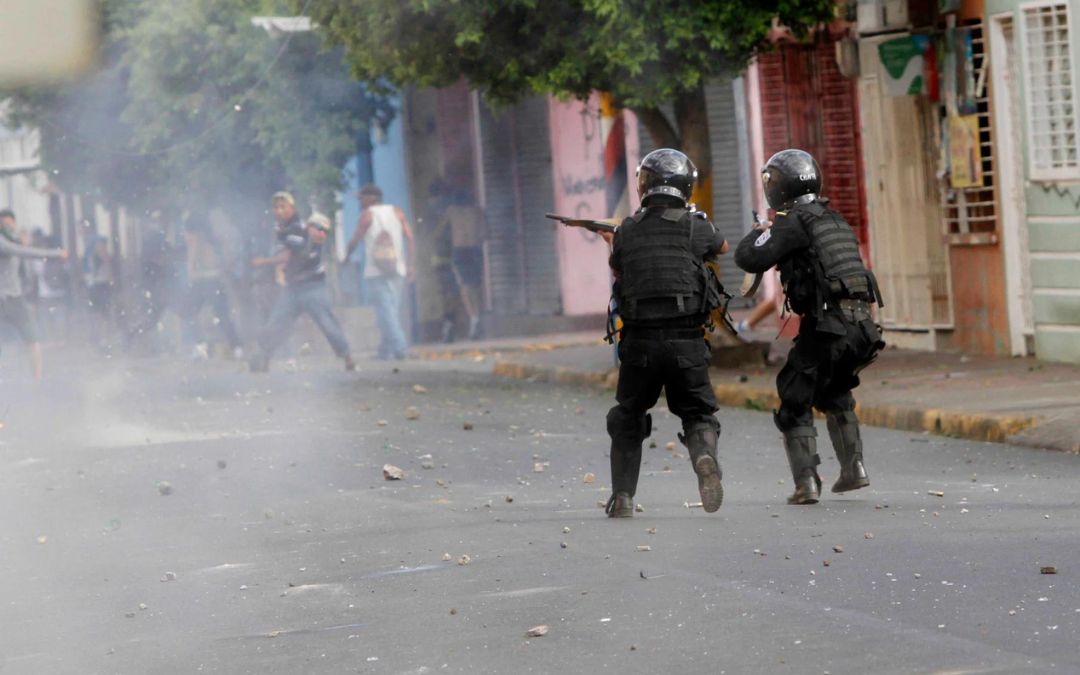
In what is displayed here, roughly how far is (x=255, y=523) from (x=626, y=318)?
2.07 metres

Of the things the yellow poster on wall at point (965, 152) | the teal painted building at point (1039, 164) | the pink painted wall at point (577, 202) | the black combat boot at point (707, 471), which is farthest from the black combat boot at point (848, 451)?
the pink painted wall at point (577, 202)

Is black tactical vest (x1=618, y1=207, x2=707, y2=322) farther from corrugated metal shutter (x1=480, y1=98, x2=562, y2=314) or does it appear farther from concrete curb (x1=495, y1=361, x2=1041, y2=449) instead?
corrugated metal shutter (x1=480, y1=98, x2=562, y2=314)

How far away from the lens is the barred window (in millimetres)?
16078

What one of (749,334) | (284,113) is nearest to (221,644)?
(749,334)

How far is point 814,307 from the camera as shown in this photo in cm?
960

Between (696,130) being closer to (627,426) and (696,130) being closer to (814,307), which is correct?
(814,307)

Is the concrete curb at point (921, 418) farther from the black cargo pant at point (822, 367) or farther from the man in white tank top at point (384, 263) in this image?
the man in white tank top at point (384, 263)

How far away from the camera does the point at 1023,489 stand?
32.7 feet

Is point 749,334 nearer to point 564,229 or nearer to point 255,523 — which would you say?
point 564,229

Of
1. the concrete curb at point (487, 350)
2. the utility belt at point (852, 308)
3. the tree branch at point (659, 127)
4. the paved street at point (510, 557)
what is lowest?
the paved street at point (510, 557)

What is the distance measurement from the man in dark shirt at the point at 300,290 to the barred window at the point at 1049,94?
6711mm

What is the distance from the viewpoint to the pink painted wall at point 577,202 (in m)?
25.5

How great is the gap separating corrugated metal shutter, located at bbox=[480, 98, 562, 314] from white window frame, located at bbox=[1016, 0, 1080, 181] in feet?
33.4

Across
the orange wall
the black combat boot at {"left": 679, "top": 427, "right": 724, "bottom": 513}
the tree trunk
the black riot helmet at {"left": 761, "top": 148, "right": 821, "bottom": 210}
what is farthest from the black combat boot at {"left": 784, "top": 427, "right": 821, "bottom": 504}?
the orange wall
